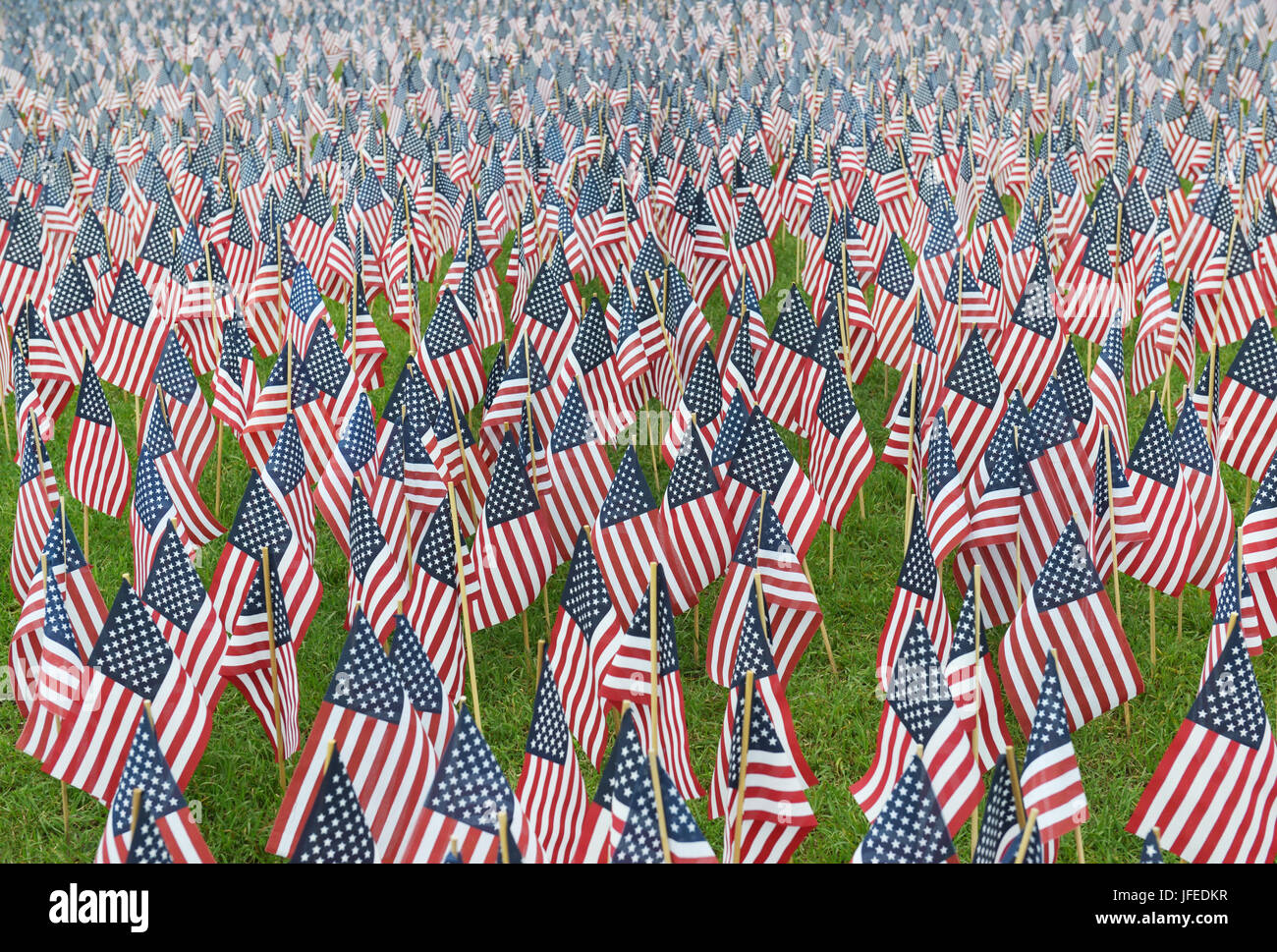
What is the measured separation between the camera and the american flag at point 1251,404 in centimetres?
915

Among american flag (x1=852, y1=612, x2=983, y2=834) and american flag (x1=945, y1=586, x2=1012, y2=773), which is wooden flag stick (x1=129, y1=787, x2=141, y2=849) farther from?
american flag (x1=945, y1=586, x2=1012, y2=773)

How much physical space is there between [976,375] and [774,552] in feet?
9.32

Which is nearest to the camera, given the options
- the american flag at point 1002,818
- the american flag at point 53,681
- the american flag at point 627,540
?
the american flag at point 1002,818

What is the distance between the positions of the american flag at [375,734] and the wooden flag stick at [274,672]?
0.91 meters

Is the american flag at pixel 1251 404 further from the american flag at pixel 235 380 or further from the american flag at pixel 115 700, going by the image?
the american flag at pixel 115 700

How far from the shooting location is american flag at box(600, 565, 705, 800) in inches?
243

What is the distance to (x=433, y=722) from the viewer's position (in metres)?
6.06

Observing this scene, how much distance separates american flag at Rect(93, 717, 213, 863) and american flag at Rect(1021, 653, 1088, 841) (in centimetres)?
311

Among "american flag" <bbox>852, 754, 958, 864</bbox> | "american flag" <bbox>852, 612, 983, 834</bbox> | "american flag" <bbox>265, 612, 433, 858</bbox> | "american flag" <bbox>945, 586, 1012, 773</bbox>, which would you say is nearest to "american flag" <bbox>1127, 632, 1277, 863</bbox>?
"american flag" <bbox>852, 612, 983, 834</bbox>

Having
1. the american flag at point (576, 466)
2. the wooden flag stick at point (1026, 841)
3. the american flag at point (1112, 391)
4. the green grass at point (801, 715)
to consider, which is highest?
the wooden flag stick at point (1026, 841)

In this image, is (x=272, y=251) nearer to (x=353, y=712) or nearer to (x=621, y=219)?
(x=621, y=219)

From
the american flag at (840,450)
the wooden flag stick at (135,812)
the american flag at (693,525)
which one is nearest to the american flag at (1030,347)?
the american flag at (840,450)

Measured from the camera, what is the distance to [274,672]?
22.3 ft

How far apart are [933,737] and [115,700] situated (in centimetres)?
356
